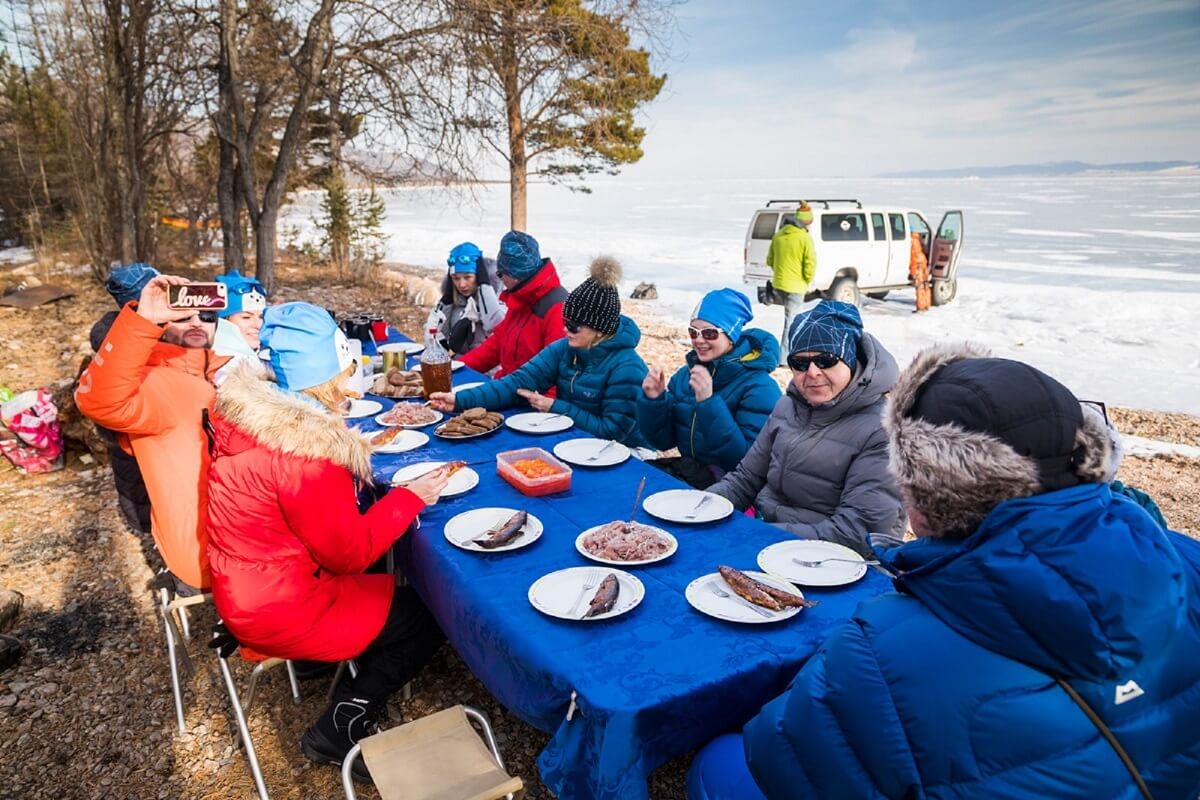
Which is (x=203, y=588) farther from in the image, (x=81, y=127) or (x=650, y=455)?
(x=81, y=127)

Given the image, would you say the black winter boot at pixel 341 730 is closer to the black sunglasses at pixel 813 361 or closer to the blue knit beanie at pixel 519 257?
the black sunglasses at pixel 813 361

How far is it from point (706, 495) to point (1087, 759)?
165 centimetres

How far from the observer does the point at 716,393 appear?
374 centimetres

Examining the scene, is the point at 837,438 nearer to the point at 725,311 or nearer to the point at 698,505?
the point at 698,505

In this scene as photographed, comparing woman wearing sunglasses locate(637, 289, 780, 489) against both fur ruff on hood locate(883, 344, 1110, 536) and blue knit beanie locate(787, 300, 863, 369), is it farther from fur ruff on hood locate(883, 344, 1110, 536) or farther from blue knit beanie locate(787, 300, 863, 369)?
fur ruff on hood locate(883, 344, 1110, 536)

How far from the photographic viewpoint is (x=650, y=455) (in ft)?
14.1

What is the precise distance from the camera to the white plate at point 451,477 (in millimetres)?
2792

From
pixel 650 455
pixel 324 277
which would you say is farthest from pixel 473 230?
pixel 650 455

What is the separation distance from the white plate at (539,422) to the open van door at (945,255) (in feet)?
42.6

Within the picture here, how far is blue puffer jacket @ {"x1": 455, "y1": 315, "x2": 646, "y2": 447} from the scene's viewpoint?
3920 millimetres

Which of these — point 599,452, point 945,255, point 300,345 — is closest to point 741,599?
point 599,452

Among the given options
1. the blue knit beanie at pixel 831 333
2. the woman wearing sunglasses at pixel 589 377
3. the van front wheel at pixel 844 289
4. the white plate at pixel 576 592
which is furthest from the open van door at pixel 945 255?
the white plate at pixel 576 592

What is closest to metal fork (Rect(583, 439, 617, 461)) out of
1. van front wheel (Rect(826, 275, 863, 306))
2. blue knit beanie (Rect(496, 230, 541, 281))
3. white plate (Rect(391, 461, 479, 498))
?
white plate (Rect(391, 461, 479, 498))

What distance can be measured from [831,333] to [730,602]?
4.40 feet
